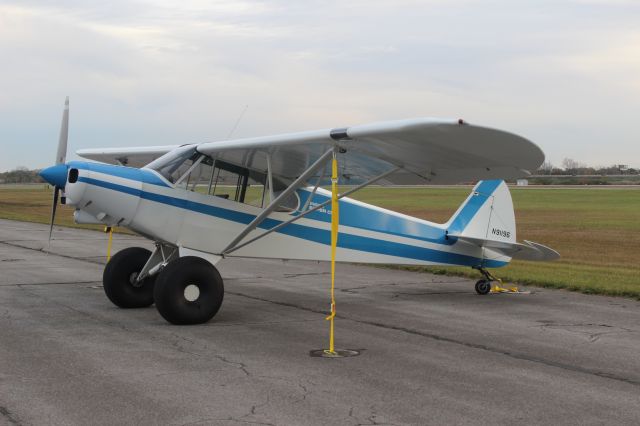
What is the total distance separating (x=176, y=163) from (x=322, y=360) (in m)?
4.43

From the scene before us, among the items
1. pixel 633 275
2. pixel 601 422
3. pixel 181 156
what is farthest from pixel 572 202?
pixel 601 422

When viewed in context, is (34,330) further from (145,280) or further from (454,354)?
(454,354)

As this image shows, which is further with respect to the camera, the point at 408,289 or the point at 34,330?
the point at 408,289

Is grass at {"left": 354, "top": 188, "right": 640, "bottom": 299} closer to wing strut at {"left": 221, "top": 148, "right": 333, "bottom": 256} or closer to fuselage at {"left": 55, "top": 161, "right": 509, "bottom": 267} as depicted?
fuselage at {"left": 55, "top": 161, "right": 509, "bottom": 267}

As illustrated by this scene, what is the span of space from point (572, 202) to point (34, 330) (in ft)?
176

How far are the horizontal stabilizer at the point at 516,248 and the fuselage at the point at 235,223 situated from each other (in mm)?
210

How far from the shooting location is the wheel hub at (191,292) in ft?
30.2

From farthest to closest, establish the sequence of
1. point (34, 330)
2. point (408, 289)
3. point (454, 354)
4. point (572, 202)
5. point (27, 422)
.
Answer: point (572, 202)
point (408, 289)
point (34, 330)
point (454, 354)
point (27, 422)

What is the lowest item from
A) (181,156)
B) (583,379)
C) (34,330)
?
(34,330)

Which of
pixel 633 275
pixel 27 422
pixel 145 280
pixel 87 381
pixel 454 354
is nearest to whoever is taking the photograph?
pixel 27 422

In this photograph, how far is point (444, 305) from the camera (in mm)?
11367

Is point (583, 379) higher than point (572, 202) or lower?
lower

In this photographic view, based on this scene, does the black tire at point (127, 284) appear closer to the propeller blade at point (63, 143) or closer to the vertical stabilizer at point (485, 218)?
the propeller blade at point (63, 143)

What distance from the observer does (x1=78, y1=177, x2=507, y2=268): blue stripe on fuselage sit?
10.0 metres
